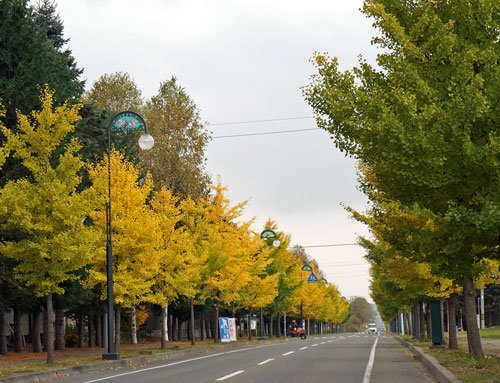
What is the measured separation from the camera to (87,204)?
23781 mm

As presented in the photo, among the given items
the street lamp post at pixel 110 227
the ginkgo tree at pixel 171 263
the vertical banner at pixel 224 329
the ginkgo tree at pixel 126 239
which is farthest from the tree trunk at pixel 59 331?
the street lamp post at pixel 110 227

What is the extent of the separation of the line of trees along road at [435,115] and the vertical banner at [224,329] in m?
32.3

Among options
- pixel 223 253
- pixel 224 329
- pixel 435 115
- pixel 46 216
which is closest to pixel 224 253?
pixel 223 253

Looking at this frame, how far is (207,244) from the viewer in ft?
148

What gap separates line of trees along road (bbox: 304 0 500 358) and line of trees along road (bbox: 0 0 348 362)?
31.8 ft

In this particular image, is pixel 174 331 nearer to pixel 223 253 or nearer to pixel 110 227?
pixel 223 253

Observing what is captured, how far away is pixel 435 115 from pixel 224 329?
1455 inches

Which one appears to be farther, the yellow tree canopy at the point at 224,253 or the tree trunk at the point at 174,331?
the tree trunk at the point at 174,331

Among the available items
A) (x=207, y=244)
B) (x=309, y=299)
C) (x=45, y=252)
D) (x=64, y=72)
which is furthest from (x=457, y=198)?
(x=309, y=299)

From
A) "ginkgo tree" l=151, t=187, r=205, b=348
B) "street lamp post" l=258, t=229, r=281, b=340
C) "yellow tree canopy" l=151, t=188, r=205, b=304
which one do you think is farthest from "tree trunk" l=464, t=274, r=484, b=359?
"street lamp post" l=258, t=229, r=281, b=340

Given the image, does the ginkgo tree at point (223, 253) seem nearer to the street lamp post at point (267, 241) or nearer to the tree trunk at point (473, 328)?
the street lamp post at point (267, 241)

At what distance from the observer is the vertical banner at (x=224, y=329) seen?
160 feet

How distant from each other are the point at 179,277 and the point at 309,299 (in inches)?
2125

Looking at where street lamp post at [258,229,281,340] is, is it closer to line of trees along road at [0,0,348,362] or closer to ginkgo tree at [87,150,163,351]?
line of trees along road at [0,0,348,362]
